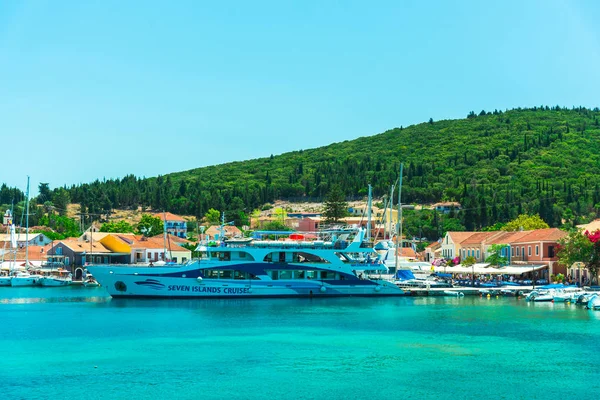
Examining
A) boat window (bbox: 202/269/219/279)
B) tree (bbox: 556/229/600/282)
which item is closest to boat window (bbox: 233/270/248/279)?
boat window (bbox: 202/269/219/279)

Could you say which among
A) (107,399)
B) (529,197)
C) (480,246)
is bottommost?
(107,399)

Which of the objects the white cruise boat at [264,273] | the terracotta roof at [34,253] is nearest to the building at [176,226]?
the terracotta roof at [34,253]

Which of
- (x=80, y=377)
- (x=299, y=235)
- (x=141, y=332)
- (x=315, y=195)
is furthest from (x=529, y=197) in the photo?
(x=80, y=377)

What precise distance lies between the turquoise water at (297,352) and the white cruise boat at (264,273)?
14.5 feet

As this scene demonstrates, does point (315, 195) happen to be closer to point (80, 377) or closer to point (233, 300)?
point (233, 300)

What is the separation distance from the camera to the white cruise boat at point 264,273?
5744 centimetres

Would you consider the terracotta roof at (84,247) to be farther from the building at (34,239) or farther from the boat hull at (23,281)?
A: the boat hull at (23,281)

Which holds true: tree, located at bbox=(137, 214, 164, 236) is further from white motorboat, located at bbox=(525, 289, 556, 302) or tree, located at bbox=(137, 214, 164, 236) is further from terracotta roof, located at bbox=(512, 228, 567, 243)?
white motorboat, located at bbox=(525, 289, 556, 302)

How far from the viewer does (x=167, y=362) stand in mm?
31109

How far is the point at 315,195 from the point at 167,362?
154 m

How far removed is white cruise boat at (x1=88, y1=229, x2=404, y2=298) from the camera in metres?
57.4

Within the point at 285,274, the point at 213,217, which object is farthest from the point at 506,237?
the point at 213,217

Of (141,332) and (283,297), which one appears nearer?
(141,332)

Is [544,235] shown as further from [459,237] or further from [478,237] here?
[459,237]
